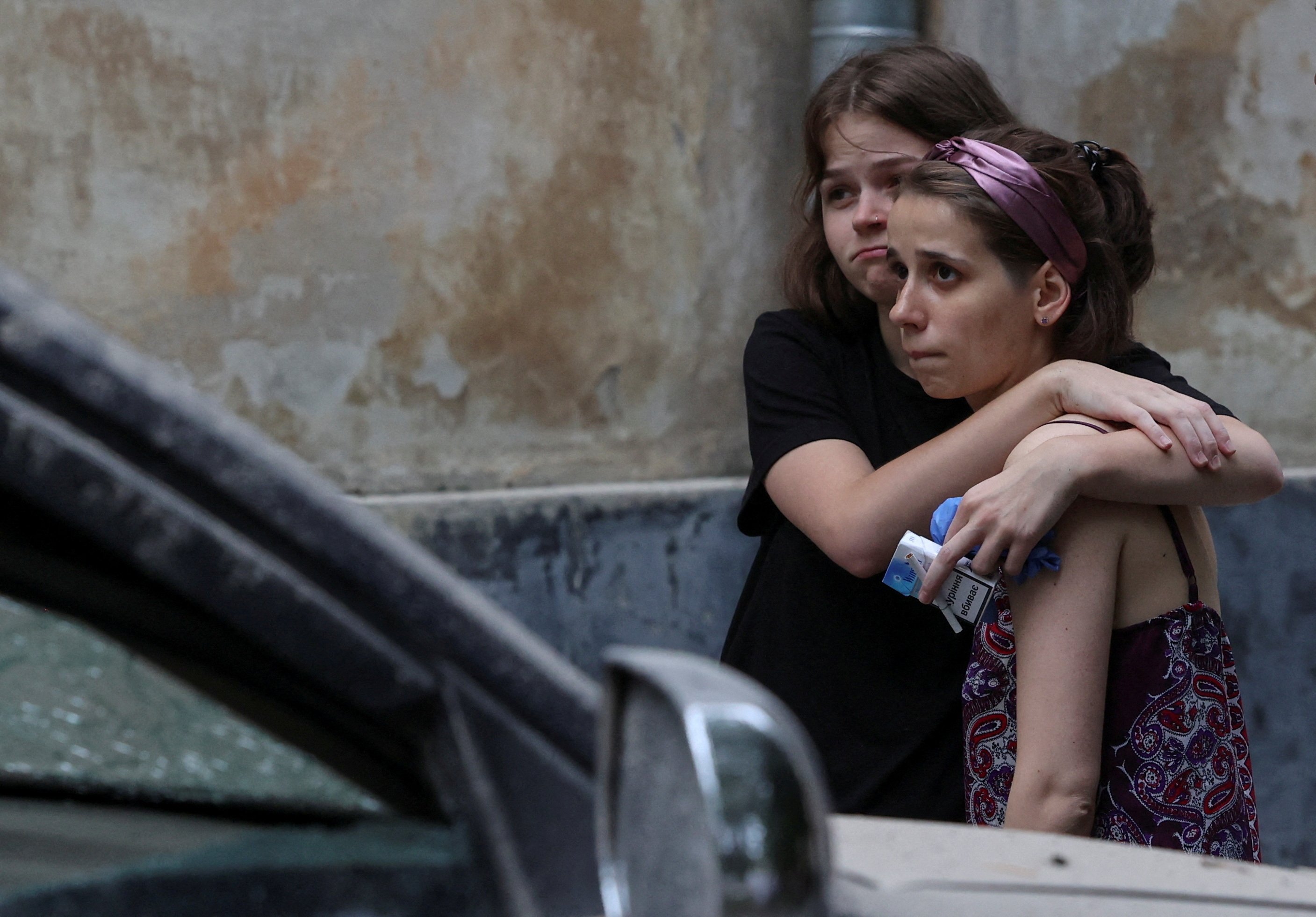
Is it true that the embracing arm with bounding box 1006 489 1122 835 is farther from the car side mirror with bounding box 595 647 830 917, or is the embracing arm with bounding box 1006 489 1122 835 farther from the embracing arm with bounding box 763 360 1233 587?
the car side mirror with bounding box 595 647 830 917

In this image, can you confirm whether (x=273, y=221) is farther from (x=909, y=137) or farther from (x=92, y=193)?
(x=909, y=137)

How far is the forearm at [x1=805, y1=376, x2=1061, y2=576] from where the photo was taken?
193cm

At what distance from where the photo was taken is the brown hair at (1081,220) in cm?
194

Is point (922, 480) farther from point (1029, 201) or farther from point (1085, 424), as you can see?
point (1029, 201)

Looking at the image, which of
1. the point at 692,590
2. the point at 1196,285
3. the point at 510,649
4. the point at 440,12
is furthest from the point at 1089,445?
the point at 440,12

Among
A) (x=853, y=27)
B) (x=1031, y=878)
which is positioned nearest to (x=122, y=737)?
(x=1031, y=878)

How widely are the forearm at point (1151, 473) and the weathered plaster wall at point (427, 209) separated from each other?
2.69 meters

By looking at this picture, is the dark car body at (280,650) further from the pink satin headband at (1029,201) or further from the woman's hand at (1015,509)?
the pink satin headband at (1029,201)

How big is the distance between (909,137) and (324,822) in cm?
161

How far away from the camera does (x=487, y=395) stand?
13.9 feet

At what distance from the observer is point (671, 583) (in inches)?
162

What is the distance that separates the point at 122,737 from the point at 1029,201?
1.43 metres

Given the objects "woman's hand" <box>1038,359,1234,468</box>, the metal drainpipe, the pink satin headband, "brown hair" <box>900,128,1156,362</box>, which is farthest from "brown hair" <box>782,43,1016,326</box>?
the metal drainpipe

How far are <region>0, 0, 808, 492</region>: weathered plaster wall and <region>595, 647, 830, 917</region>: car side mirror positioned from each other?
3.39 metres
